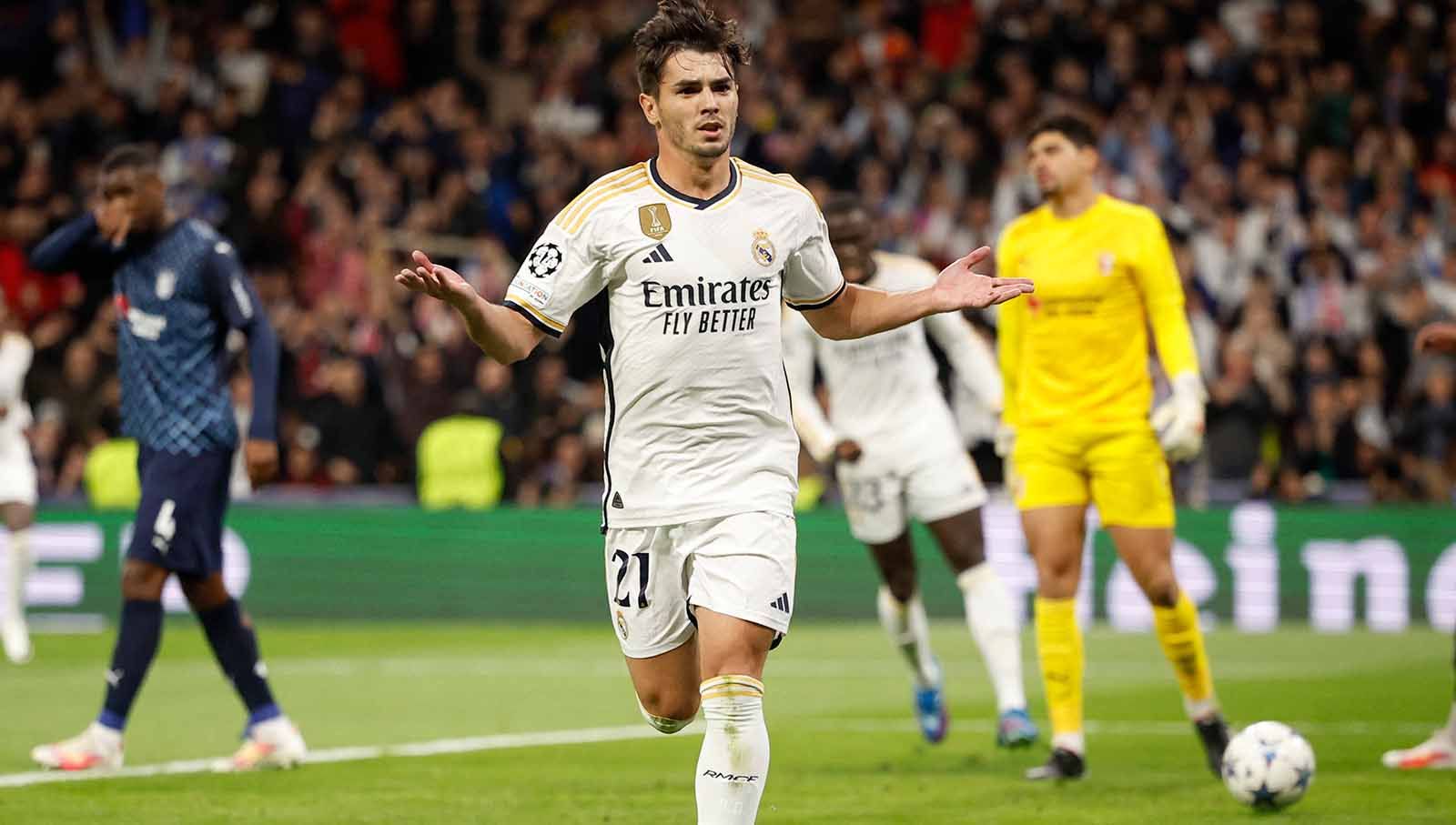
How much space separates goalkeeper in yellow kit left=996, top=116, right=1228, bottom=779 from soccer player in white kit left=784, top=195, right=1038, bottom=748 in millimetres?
1197

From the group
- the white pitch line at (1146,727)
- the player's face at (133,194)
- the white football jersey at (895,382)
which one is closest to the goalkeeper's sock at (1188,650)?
the white pitch line at (1146,727)

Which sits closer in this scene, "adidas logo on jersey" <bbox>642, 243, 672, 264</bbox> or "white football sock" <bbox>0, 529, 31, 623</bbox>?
"adidas logo on jersey" <bbox>642, 243, 672, 264</bbox>

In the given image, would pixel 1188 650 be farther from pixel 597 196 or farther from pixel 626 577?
pixel 597 196

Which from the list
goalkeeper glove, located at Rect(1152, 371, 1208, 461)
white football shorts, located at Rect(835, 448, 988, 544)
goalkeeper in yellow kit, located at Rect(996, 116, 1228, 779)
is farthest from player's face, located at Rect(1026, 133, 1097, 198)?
white football shorts, located at Rect(835, 448, 988, 544)

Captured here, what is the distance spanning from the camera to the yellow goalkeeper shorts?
9039 millimetres

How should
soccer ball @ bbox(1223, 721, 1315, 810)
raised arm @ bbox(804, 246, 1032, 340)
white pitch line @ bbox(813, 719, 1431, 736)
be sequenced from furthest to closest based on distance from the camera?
1. white pitch line @ bbox(813, 719, 1431, 736)
2. soccer ball @ bbox(1223, 721, 1315, 810)
3. raised arm @ bbox(804, 246, 1032, 340)

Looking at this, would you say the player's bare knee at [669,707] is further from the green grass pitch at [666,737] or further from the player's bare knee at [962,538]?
the player's bare knee at [962,538]

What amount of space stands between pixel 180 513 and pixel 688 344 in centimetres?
365

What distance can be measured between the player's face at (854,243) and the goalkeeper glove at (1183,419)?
6.94 feet

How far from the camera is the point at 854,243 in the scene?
10.7 m

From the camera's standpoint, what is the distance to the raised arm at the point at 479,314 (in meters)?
5.89

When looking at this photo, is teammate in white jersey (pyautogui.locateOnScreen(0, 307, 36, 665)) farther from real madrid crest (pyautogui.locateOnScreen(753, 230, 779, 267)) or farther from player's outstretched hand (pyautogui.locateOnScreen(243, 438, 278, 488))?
real madrid crest (pyautogui.locateOnScreen(753, 230, 779, 267))

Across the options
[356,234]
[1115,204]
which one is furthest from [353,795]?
[356,234]

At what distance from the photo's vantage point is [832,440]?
1091cm
